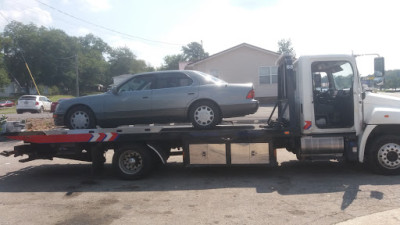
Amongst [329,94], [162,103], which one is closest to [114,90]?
[162,103]

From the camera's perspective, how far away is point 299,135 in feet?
21.7

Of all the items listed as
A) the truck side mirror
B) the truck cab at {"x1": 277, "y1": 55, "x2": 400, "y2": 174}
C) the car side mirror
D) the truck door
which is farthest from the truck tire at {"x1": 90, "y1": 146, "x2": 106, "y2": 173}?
the truck side mirror

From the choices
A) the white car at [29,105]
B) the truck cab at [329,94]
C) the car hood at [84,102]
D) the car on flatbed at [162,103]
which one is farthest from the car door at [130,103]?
the white car at [29,105]

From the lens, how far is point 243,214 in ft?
15.4

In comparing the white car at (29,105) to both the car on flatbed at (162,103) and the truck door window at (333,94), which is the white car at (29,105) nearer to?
the car on flatbed at (162,103)

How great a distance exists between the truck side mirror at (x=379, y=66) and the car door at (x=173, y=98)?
3.60m

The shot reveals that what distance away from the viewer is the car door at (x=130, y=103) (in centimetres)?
710

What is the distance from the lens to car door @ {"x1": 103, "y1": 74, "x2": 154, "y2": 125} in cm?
710

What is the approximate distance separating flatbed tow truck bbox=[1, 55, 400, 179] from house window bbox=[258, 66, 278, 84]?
735 inches

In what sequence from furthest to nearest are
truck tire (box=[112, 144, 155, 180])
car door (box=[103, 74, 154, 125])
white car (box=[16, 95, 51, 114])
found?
white car (box=[16, 95, 51, 114])
car door (box=[103, 74, 154, 125])
truck tire (box=[112, 144, 155, 180])

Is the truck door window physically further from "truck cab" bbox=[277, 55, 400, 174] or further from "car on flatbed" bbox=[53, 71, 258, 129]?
"car on flatbed" bbox=[53, 71, 258, 129]

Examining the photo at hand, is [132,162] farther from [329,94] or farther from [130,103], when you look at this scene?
[329,94]

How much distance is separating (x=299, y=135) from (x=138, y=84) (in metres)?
3.67

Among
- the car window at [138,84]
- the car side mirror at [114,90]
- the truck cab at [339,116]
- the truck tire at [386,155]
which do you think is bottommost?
Result: the truck tire at [386,155]
